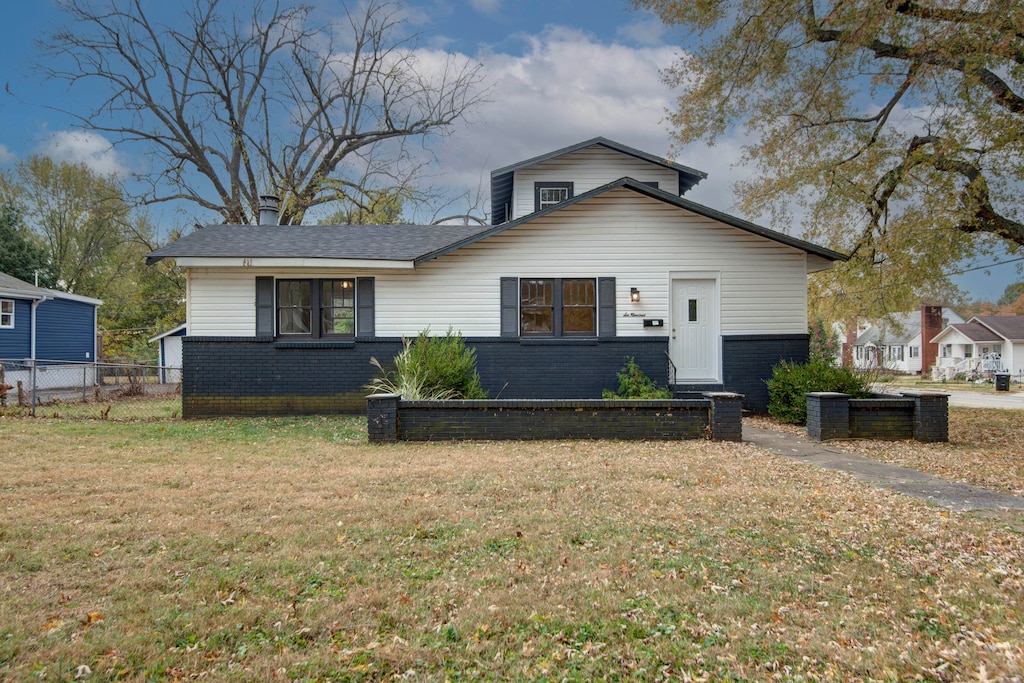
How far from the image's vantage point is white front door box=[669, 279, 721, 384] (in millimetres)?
12562

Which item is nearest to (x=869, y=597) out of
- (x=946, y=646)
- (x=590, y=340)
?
(x=946, y=646)

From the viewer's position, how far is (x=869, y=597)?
3.56 m

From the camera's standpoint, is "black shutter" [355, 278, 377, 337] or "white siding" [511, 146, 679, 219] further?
"white siding" [511, 146, 679, 219]

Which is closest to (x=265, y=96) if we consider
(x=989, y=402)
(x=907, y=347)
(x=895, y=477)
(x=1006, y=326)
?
(x=895, y=477)

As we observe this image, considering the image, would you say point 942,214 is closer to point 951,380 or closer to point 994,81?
point 994,81

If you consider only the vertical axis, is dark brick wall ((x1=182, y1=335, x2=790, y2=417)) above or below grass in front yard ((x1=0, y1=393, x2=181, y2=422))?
above

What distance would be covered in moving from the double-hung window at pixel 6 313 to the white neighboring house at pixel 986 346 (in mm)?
48755

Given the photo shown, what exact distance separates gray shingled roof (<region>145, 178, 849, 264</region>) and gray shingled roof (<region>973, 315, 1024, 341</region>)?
3916cm

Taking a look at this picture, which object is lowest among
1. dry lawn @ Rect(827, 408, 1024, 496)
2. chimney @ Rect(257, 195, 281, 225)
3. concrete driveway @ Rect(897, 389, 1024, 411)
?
concrete driveway @ Rect(897, 389, 1024, 411)

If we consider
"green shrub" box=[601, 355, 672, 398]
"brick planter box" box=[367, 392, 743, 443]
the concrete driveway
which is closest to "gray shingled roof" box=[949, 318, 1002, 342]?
the concrete driveway

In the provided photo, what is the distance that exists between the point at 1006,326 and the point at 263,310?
160ft

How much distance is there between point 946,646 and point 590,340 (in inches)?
373

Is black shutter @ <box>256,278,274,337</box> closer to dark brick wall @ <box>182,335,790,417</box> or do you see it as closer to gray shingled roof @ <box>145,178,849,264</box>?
dark brick wall @ <box>182,335,790,417</box>

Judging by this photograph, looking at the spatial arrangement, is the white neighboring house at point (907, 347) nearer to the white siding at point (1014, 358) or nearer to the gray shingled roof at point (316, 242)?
the white siding at point (1014, 358)
